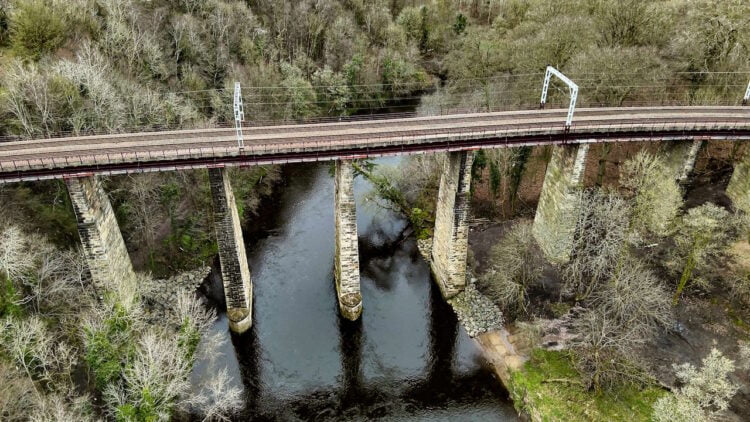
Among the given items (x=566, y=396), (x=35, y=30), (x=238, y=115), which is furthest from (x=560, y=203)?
(x=35, y=30)

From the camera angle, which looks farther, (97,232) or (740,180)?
(740,180)

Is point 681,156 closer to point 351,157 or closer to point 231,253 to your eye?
point 351,157

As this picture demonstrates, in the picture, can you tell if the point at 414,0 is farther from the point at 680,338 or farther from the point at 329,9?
the point at 680,338

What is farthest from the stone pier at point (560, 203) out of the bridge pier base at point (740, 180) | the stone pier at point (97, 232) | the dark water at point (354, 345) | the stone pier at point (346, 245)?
the stone pier at point (97, 232)

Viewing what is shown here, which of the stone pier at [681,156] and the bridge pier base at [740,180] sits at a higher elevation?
the stone pier at [681,156]

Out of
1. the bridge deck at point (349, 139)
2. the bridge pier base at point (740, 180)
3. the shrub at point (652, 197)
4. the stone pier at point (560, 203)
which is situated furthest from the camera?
the bridge pier base at point (740, 180)

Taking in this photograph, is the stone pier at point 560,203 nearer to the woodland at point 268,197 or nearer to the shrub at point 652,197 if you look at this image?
the woodland at point 268,197
